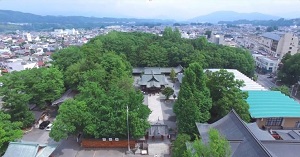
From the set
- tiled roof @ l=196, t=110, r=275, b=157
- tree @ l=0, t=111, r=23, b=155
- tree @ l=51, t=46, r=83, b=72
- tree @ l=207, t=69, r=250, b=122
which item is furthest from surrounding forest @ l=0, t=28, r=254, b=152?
tiled roof @ l=196, t=110, r=275, b=157

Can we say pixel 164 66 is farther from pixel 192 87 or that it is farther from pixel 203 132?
pixel 203 132

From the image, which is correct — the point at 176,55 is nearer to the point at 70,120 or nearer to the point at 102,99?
the point at 102,99

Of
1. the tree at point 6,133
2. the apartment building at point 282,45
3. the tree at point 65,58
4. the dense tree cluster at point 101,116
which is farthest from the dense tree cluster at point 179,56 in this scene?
the tree at point 6,133

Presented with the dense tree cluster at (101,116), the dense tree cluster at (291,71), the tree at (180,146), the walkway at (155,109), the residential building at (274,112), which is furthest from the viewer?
the dense tree cluster at (291,71)

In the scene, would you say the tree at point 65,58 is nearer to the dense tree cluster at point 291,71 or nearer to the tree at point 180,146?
the tree at point 180,146

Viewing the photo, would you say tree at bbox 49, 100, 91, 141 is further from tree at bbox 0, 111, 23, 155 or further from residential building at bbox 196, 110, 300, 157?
residential building at bbox 196, 110, 300, 157

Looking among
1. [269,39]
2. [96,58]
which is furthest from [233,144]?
[269,39]
